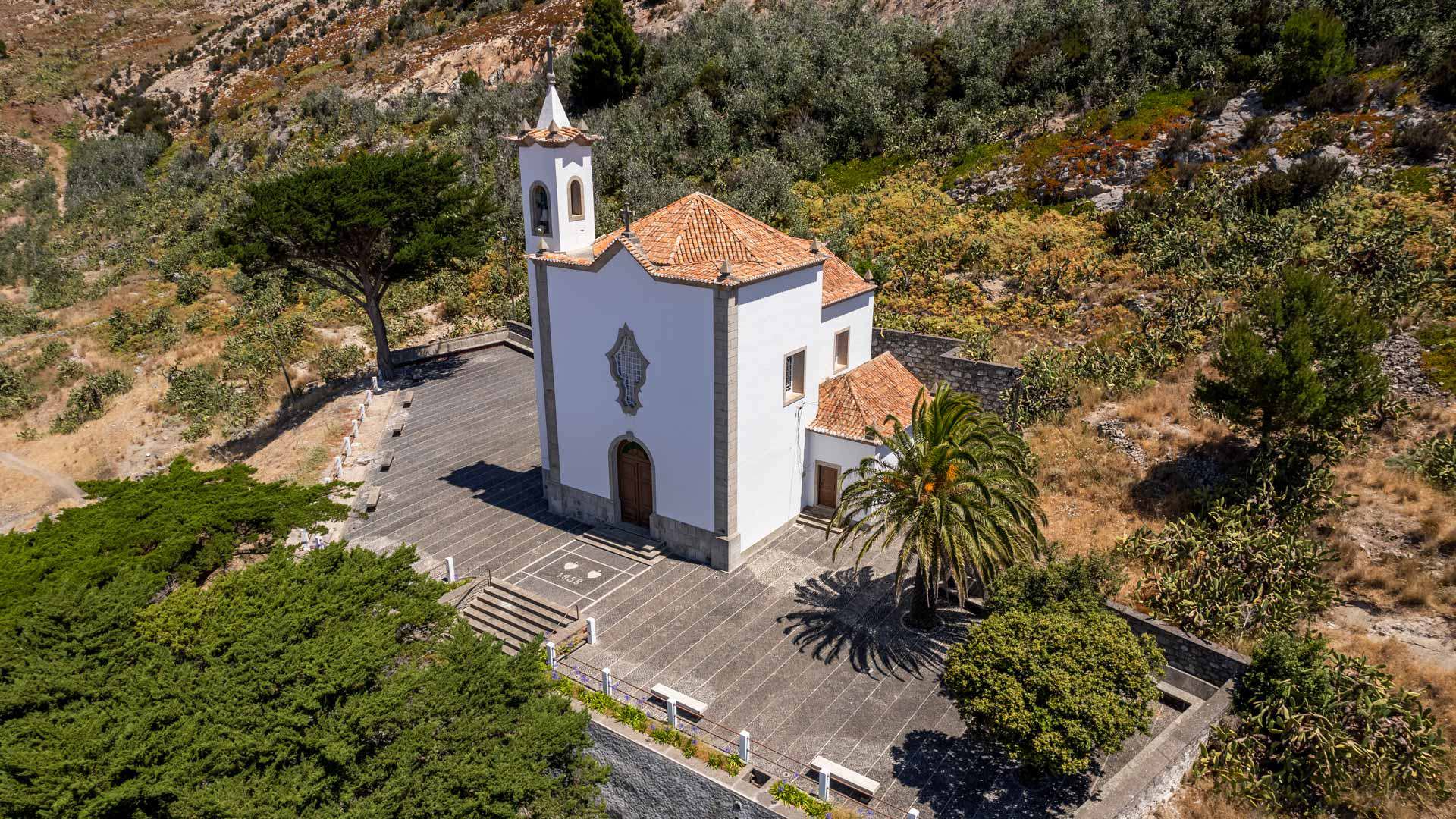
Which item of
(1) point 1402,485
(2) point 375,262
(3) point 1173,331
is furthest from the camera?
(2) point 375,262

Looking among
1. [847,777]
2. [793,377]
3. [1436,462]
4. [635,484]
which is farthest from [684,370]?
[1436,462]

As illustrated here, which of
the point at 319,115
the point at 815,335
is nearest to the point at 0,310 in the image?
the point at 319,115

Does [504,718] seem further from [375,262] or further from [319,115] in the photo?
[319,115]

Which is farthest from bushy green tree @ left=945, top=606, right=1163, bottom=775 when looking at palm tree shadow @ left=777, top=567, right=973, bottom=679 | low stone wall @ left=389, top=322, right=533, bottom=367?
low stone wall @ left=389, top=322, right=533, bottom=367

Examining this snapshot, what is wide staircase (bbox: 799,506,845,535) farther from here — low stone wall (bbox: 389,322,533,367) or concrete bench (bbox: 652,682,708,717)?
low stone wall (bbox: 389,322,533,367)

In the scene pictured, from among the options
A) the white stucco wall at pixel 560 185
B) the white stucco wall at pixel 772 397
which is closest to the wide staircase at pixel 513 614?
the white stucco wall at pixel 772 397
